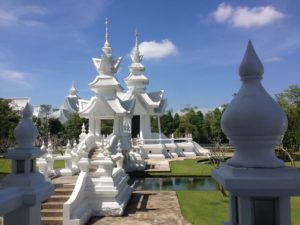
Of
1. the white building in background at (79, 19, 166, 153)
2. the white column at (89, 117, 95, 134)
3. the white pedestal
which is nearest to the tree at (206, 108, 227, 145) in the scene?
the white building in background at (79, 19, 166, 153)

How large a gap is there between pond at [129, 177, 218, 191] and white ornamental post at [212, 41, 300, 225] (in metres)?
12.8

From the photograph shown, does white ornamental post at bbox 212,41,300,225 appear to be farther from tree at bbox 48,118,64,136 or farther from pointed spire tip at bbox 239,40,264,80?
tree at bbox 48,118,64,136

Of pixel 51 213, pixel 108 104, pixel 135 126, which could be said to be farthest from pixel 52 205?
pixel 135 126

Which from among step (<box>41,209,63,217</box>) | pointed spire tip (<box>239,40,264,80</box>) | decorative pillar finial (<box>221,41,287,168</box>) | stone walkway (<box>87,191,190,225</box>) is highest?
pointed spire tip (<box>239,40,264,80</box>)

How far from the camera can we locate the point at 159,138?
3053 cm

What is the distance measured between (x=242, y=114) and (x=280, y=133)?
0.94 ft

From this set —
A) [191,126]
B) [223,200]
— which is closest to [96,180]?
[223,200]

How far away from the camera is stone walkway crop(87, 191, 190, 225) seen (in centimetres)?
866

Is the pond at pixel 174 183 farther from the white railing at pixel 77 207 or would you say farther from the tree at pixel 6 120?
the tree at pixel 6 120

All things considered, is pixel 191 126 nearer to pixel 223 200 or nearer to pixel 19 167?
pixel 223 200

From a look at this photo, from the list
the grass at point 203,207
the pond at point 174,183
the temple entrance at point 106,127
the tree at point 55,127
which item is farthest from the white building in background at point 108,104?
the tree at point 55,127

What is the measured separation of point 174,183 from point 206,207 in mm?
6221

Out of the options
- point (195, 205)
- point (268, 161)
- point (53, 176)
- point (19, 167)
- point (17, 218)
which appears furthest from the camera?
point (53, 176)

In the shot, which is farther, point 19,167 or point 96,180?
point 96,180
